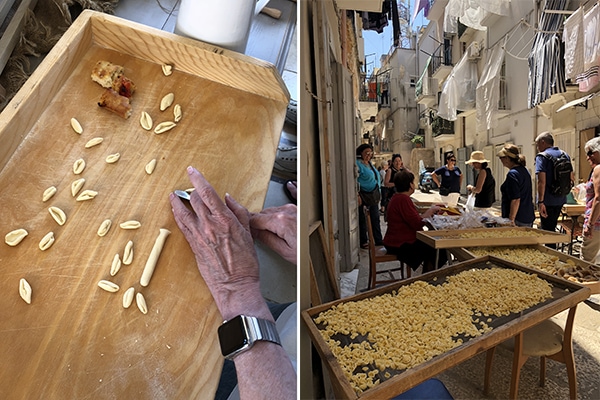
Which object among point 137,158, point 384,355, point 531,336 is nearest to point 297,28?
point 137,158

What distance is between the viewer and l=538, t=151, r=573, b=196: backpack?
1.23m

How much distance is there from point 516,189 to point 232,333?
4.54 ft

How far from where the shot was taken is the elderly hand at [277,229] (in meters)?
0.45

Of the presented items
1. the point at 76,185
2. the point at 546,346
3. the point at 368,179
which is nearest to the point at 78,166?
the point at 76,185

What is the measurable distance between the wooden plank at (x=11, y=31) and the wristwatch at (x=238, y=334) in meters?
0.39

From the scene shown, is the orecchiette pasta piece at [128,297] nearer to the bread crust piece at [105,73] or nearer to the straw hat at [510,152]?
the bread crust piece at [105,73]

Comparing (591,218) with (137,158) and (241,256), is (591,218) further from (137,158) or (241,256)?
(137,158)

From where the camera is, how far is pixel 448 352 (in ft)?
2.35

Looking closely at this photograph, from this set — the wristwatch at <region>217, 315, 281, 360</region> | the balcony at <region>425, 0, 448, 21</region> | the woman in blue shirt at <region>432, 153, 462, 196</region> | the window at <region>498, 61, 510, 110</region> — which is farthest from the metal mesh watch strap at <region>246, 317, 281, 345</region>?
the balcony at <region>425, 0, 448, 21</region>

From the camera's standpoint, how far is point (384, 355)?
0.73m

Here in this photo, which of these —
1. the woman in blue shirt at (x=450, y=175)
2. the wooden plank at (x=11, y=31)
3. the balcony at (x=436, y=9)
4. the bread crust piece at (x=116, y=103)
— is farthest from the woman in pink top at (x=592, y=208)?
the wooden plank at (x=11, y=31)

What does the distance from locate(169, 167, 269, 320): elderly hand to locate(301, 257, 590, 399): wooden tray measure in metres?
0.34

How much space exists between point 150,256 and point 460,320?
0.79 m

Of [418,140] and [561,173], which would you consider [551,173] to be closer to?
[561,173]
